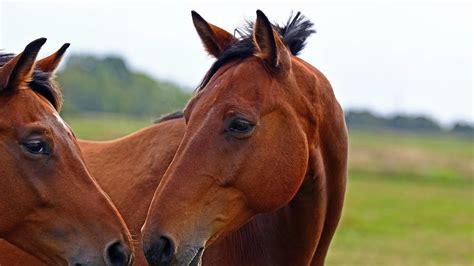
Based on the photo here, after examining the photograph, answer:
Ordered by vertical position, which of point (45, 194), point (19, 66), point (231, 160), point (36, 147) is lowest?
point (45, 194)

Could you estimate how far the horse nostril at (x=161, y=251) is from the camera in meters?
4.88

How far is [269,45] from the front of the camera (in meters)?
5.42

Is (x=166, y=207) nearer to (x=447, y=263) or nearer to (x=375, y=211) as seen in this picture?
(x=447, y=263)

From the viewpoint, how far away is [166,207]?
4996 millimetres

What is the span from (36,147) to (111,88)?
61.3 m

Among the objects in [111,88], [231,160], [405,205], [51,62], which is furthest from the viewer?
[111,88]

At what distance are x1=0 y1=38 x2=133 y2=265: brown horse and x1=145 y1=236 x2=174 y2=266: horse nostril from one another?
0.47 feet

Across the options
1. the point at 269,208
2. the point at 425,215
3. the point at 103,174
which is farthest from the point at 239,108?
the point at 425,215

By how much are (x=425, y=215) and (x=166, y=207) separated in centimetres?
2318

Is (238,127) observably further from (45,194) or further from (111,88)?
(111,88)

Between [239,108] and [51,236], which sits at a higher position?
[239,108]

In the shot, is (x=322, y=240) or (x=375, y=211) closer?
(x=322, y=240)

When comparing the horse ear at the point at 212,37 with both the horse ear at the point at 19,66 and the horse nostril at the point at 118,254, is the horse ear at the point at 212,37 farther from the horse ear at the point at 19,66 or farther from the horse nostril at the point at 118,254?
the horse nostril at the point at 118,254

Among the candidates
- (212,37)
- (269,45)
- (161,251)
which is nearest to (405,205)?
(212,37)
